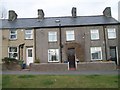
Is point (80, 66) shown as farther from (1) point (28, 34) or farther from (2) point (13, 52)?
(2) point (13, 52)

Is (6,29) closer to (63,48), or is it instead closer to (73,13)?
(63,48)

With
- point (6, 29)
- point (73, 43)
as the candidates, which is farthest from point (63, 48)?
point (6, 29)

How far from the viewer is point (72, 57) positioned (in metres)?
33.2

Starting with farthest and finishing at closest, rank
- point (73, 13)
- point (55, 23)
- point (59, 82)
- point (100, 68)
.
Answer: point (73, 13)
point (55, 23)
point (100, 68)
point (59, 82)

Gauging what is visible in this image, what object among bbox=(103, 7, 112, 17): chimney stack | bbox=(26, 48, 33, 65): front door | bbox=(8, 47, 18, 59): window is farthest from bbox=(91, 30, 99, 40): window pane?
bbox=(8, 47, 18, 59): window

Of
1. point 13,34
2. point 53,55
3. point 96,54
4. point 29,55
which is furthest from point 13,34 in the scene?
point 96,54

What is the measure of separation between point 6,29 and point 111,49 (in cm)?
1463

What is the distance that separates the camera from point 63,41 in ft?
110

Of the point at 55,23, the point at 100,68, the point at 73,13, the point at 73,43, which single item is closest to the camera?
the point at 100,68

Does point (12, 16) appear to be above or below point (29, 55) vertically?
above

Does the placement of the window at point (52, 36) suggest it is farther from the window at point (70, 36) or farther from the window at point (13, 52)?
the window at point (13, 52)

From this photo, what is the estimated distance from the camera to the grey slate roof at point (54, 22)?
3444cm

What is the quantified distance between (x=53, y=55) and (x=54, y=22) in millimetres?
5282

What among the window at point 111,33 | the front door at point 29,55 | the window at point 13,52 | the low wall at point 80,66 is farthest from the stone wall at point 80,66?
the window at point 13,52
